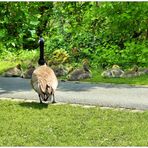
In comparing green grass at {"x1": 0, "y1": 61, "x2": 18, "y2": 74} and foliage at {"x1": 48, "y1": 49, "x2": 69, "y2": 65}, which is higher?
foliage at {"x1": 48, "y1": 49, "x2": 69, "y2": 65}

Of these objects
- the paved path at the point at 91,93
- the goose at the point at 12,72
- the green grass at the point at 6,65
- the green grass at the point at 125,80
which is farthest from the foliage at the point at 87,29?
the paved path at the point at 91,93

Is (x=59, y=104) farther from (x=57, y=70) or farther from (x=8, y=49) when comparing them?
(x=8, y=49)

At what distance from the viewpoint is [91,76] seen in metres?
16.0

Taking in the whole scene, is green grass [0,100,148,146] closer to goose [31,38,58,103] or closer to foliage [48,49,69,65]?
goose [31,38,58,103]

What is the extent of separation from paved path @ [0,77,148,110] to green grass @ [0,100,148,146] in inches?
35.8

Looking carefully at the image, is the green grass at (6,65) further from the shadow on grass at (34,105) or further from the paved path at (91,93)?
the shadow on grass at (34,105)

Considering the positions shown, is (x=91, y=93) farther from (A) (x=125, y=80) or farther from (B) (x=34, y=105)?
(A) (x=125, y=80)

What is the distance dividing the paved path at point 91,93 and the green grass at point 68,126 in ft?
2.99

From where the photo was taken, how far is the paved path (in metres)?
11.9

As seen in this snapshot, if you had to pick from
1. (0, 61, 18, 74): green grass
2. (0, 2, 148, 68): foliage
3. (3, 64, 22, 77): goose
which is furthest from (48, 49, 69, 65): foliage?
(3, 64, 22, 77): goose

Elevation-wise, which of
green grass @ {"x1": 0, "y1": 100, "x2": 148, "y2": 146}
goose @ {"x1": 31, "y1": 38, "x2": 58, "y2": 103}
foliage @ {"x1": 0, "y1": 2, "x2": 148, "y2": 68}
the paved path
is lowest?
green grass @ {"x1": 0, "y1": 100, "x2": 148, "y2": 146}

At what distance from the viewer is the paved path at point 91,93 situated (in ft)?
38.9

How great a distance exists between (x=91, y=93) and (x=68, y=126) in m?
3.77

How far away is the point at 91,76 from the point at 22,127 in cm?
693
